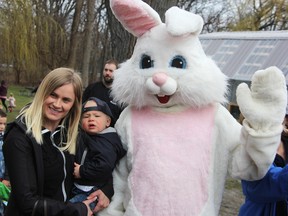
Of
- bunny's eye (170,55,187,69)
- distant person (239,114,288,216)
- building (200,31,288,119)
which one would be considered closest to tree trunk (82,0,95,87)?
building (200,31,288,119)

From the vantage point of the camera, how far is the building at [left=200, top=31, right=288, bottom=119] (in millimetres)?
10883

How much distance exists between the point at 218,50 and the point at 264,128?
11.6 meters

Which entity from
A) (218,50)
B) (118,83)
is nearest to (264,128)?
(118,83)

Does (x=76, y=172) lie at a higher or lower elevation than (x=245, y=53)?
higher

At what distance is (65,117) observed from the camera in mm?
2109

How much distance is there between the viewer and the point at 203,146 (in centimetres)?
215

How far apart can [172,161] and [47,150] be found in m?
0.67

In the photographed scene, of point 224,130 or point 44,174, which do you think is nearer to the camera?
point 44,174

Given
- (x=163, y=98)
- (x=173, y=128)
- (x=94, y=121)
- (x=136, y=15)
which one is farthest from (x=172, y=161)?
(x=136, y=15)

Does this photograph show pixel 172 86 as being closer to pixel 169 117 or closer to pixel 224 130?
pixel 169 117

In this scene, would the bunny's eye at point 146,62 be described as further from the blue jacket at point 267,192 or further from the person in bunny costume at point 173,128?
the blue jacket at point 267,192

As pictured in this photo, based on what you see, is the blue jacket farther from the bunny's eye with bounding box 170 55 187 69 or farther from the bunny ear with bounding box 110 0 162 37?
the bunny ear with bounding box 110 0 162 37

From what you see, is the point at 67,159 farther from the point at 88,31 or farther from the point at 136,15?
the point at 88,31

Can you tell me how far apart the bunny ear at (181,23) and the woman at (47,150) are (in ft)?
1.92
